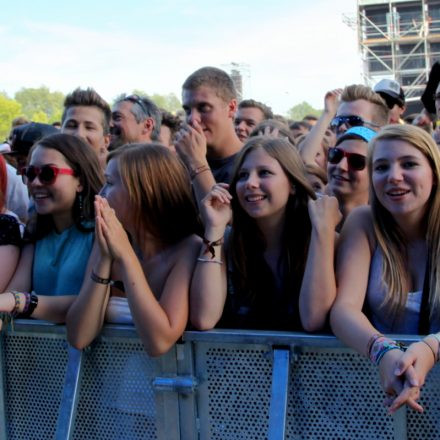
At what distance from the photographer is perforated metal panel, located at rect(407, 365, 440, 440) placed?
2.02 metres

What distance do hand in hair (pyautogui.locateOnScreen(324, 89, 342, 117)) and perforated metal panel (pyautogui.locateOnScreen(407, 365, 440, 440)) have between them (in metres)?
2.76

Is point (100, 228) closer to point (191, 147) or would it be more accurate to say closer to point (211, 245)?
point (211, 245)

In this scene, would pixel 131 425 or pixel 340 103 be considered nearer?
pixel 131 425

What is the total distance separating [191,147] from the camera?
3373 millimetres

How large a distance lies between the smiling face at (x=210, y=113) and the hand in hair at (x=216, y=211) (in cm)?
161

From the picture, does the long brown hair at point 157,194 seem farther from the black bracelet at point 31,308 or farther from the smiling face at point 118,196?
the black bracelet at point 31,308

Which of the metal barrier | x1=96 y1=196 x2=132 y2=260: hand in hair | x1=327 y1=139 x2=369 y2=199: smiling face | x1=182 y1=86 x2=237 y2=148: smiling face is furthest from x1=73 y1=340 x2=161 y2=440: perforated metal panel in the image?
x1=182 y1=86 x2=237 y2=148: smiling face

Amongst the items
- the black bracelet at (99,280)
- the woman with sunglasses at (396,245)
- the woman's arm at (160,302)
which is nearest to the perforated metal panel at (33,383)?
the black bracelet at (99,280)

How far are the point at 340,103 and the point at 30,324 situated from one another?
2.57m

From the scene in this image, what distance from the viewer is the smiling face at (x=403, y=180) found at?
241 centimetres

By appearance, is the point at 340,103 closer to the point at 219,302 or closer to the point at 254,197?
the point at 254,197

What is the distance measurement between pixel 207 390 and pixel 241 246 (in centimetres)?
65

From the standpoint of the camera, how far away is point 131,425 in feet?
7.64

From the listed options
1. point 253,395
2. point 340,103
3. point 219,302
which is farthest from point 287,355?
point 340,103
